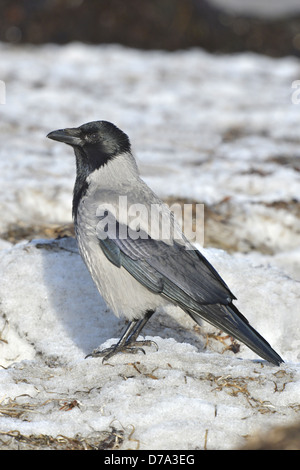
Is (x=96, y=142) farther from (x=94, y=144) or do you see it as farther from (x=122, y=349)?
(x=122, y=349)

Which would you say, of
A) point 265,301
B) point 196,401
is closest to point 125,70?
point 265,301

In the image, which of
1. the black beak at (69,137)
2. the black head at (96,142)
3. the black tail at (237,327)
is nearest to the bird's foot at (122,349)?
the black tail at (237,327)

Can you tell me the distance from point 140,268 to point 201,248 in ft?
5.31

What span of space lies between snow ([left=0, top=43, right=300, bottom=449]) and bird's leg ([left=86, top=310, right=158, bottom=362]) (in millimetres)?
96

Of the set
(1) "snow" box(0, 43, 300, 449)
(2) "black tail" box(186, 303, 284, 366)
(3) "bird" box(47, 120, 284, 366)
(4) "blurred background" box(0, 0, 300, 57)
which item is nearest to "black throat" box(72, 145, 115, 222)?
(3) "bird" box(47, 120, 284, 366)

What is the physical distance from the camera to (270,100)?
11469 millimetres

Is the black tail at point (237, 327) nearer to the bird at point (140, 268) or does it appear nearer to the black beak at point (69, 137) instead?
the bird at point (140, 268)

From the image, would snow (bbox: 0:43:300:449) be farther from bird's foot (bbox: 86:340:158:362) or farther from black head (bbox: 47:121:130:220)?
black head (bbox: 47:121:130:220)

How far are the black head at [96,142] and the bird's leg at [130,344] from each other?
1.19m

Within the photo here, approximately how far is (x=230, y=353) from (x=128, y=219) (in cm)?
128

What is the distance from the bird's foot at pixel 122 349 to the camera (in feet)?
14.0

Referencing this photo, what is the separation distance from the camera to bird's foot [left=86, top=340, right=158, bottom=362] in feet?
14.0

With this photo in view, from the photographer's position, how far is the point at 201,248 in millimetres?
5938
